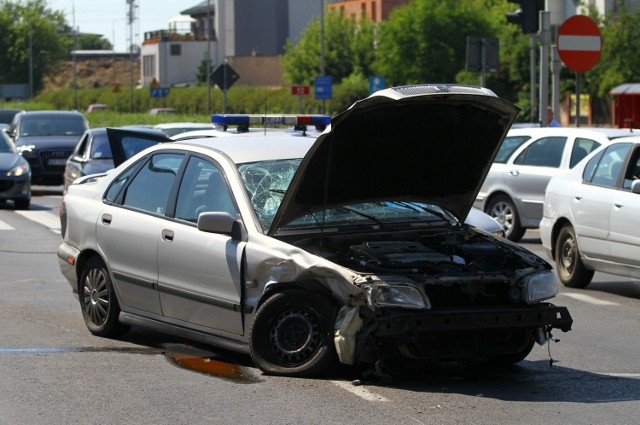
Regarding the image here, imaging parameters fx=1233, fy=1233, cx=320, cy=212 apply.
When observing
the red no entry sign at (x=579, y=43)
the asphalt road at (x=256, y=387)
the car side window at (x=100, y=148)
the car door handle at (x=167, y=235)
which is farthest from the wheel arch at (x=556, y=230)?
the car side window at (x=100, y=148)

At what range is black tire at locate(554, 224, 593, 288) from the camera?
1276cm

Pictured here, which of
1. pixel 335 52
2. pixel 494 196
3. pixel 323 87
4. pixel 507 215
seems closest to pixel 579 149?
pixel 507 215

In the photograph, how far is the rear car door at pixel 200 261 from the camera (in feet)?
25.7

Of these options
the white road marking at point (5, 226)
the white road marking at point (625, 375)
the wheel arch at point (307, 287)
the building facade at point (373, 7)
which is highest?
the building facade at point (373, 7)

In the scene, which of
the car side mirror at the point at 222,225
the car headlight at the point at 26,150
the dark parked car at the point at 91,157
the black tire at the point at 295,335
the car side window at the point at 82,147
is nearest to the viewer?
the black tire at the point at 295,335

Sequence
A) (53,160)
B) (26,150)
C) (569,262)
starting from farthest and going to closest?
(53,160) < (26,150) < (569,262)

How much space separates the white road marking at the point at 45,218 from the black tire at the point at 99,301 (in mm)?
9222

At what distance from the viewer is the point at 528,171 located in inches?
704

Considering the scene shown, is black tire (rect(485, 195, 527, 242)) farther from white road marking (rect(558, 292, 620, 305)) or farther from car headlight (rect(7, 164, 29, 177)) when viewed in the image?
car headlight (rect(7, 164, 29, 177))

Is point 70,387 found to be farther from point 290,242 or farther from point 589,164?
point 589,164

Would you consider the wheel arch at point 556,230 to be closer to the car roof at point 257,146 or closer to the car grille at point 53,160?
the car roof at point 257,146

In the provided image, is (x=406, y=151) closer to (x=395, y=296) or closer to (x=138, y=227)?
(x=395, y=296)

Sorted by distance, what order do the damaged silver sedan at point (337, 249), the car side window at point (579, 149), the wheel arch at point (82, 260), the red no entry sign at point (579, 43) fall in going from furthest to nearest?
the red no entry sign at point (579, 43), the car side window at point (579, 149), the wheel arch at point (82, 260), the damaged silver sedan at point (337, 249)

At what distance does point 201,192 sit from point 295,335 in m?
1.40
